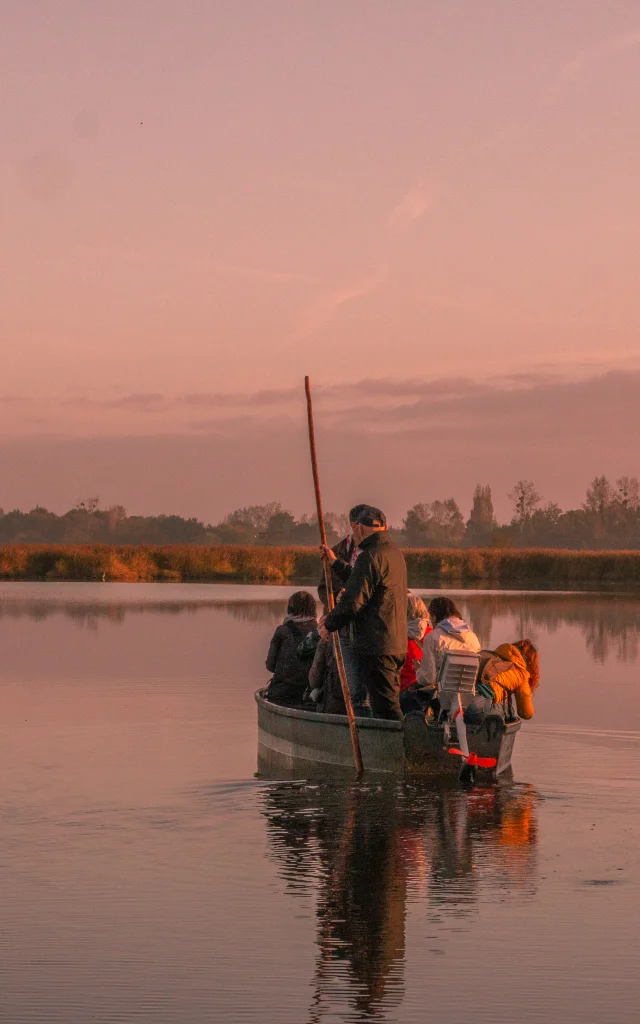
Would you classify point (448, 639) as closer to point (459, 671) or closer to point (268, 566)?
point (459, 671)

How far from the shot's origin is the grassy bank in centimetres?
6231

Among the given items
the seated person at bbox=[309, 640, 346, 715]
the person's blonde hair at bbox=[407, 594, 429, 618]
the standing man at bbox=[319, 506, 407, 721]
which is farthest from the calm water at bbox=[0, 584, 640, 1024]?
the person's blonde hair at bbox=[407, 594, 429, 618]

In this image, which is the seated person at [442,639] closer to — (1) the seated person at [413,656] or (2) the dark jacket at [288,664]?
(1) the seated person at [413,656]

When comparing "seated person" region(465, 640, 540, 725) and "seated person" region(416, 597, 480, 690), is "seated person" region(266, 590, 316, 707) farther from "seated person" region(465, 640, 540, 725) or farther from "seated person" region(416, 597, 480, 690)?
"seated person" region(465, 640, 540, 725)

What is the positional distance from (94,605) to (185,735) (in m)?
26.9

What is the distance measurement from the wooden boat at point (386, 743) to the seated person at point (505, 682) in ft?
0.44

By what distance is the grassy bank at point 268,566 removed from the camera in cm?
6231

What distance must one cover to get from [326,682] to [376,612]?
1281mm

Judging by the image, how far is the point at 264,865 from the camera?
28.3ft

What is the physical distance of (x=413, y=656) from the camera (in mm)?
12805

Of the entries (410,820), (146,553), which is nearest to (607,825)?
(410,820)

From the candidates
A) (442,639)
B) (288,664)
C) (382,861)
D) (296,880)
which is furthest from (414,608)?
(296,880)

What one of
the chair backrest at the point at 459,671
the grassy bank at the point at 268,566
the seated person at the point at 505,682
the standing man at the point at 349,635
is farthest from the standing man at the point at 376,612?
the grassy bank at the point at 268,566

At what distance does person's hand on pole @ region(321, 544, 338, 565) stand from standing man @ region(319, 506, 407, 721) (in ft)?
0.04
